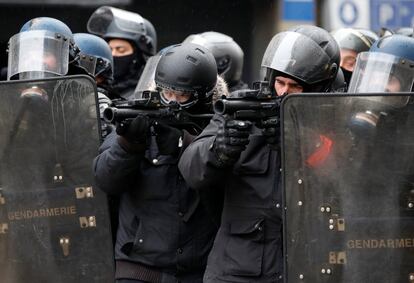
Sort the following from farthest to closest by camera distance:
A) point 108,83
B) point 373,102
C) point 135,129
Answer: point 108,83, point 135,129, point 373,102

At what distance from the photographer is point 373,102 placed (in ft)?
16.2

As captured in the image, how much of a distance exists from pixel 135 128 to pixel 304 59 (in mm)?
817

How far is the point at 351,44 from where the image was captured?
791cm

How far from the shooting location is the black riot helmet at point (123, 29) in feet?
28.4

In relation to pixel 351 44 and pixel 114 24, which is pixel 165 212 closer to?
pixel 351 44

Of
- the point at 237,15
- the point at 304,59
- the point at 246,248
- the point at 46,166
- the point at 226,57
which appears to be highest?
the point at 304,59

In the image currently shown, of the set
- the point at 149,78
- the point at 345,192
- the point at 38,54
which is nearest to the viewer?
the point at 345,192

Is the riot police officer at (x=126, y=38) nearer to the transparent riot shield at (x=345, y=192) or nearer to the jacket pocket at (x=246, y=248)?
the jacket pocket at (x=246, y=248)

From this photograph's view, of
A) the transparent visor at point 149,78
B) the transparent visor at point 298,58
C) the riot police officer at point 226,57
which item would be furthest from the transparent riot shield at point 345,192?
the riot police officer at point 226,57

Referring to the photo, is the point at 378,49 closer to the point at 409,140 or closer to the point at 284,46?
the point at 284,46

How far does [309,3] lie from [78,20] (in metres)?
2.57

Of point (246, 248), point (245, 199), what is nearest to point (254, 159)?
point (245, 199)

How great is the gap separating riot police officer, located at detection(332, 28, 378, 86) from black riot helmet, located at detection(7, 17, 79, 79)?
204cm

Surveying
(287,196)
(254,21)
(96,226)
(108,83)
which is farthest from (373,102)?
(254,21)
